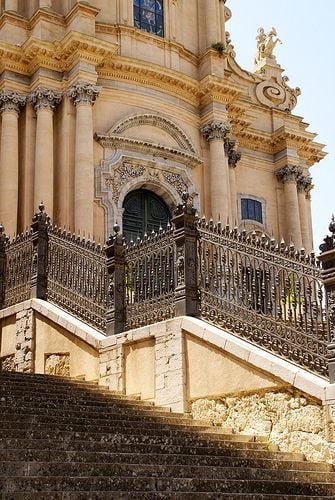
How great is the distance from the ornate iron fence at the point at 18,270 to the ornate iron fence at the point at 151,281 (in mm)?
2646

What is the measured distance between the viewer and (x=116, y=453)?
6895mm

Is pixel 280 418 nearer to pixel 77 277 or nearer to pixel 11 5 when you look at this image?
pixel 77 277

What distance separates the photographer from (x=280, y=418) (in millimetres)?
9086

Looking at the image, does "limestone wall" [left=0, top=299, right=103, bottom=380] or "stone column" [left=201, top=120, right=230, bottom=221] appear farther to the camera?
"stone column" [left=201, top=120, right=230, bottom=221]

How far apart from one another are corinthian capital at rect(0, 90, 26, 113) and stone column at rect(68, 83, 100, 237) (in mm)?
1429

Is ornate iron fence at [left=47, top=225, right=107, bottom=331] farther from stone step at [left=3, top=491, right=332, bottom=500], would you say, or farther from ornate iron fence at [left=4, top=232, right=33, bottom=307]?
stone step at [left=3, top=491, right=332, bottom=500]

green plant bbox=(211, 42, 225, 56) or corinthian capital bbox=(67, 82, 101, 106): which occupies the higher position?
green plant bbox=(211, 42, 225, 56)

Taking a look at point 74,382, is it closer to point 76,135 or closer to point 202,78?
point 76,135

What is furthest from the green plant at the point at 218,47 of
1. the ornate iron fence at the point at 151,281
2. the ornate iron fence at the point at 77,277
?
the ornate iron fence at the point at 151,281

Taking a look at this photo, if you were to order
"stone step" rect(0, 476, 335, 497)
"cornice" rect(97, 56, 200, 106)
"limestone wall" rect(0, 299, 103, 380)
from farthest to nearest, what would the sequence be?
"cornice" rect(97, 56, 200, 106) → "limestone wall" rect(0, 299, 103, 380) → "stone step" rect(0, 476, 335, 497)

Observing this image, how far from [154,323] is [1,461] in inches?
214

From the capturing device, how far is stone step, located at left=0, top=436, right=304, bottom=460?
668cm

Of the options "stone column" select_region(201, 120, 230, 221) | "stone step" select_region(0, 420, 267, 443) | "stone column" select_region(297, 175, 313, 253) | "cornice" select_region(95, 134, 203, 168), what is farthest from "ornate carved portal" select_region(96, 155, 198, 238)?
"stone step" select_region(0, 420, 267, 443)

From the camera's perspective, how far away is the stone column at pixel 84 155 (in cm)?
2019
